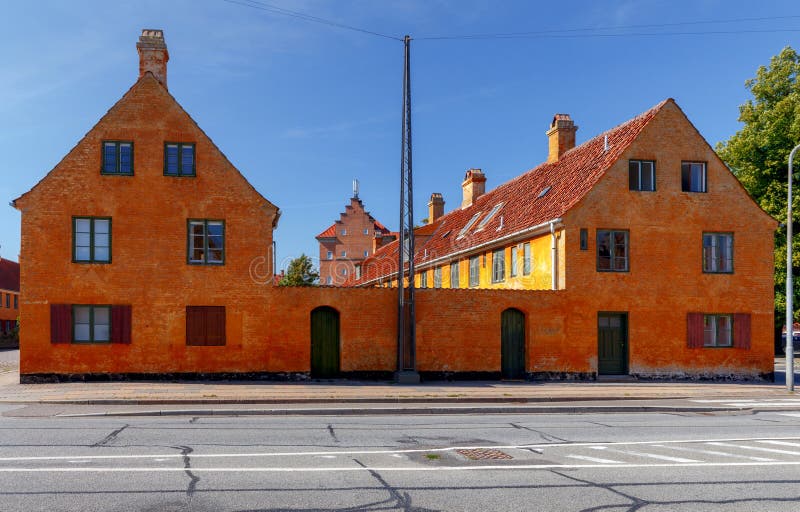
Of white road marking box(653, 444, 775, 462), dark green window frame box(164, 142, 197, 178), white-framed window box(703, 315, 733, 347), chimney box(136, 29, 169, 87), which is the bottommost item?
white road marking box(653, 444, 775, 462)

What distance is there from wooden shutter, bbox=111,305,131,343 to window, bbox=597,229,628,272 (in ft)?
48.6

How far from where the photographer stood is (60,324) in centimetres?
2227

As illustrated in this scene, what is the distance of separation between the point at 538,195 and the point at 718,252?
739 centimetres

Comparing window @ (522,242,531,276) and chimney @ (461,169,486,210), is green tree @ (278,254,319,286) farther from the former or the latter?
window @ (522,242,531,276)

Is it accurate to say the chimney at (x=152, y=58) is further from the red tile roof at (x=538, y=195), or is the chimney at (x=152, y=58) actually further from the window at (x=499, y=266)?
the window at (x=499, y=266)

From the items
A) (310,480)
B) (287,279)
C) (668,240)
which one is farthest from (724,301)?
(287,279)

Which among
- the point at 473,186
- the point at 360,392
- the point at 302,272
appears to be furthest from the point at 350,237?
the point at 360,392

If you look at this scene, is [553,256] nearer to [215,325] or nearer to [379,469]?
[215,325]

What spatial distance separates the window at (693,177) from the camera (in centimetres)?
2564

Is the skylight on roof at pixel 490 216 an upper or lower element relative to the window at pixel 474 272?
upper

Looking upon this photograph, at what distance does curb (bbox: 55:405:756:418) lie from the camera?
1566cm

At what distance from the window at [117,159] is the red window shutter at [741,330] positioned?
20251 mm

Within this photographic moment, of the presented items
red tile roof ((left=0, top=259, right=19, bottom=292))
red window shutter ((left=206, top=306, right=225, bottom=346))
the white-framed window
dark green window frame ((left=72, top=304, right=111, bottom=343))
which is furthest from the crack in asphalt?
red tile roof ((left=0, top=259, right=19, bottom=292))

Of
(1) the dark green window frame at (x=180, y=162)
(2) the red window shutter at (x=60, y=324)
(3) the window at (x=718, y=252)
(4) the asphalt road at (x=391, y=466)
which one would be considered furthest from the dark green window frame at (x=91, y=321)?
(3) the window at (x=718, y=252)
